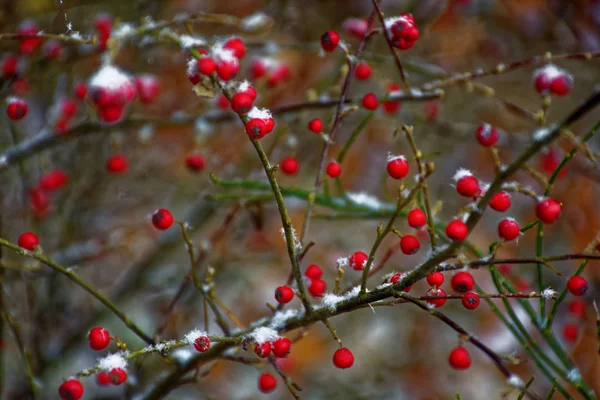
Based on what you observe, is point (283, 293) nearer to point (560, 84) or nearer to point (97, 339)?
point (97, 339)

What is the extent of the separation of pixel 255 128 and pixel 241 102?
0.22ft

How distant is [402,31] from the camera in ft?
4.47

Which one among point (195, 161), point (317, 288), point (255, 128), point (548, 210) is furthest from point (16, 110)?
point (548, 210)

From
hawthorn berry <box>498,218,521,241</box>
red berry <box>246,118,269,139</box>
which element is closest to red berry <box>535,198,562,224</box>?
hawthorn berry <box>498,218,521,241</box>

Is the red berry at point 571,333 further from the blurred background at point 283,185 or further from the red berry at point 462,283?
the red berry at point 462,283

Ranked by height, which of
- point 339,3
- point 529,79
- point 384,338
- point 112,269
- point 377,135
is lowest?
point 384,338

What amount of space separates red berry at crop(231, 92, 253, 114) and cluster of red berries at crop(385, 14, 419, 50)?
51 cm

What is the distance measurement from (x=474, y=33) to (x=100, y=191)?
2550 millimetres

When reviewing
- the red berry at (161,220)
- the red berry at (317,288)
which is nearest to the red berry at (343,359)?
the red berry at (317,288)

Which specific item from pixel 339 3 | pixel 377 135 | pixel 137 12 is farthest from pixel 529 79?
pixel 137 12

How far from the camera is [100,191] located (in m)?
2.87

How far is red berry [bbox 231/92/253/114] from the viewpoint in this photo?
3.58ft

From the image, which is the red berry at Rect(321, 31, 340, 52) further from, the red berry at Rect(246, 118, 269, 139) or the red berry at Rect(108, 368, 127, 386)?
the red berry at Rect(108, 368, 127, 386)

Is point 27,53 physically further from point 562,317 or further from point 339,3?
point 562,317
